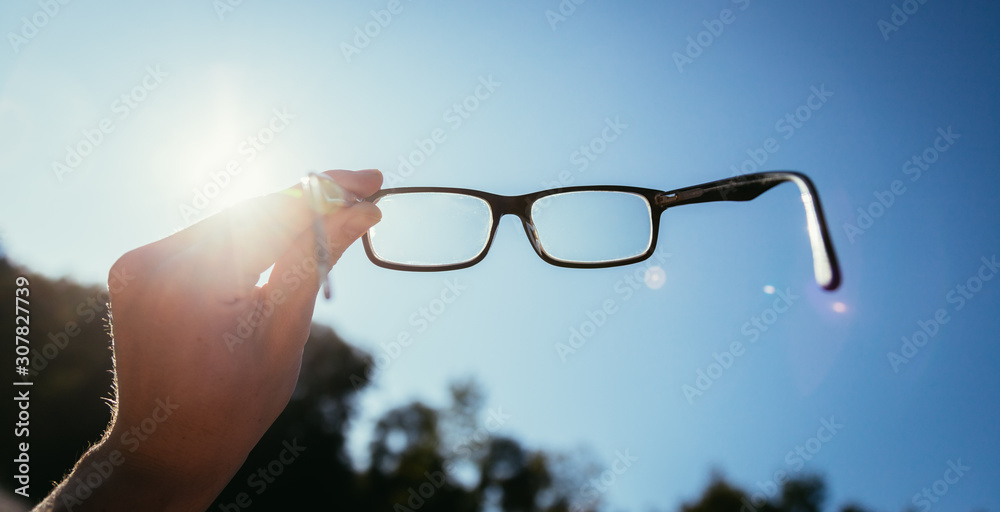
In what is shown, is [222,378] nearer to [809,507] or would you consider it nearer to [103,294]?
[103,294]

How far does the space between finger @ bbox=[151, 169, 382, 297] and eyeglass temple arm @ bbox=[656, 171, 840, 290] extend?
5.12 feet

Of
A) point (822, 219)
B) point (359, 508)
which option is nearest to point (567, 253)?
point (822, 219)

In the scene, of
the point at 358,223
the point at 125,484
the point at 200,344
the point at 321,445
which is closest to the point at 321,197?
the point at 358,223

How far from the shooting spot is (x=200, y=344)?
156cm

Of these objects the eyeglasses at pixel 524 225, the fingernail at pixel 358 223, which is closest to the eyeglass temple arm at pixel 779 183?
the eyeglasses at pixel 524 225

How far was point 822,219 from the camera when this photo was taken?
4.25 feet

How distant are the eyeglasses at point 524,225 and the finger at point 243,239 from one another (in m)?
0.65

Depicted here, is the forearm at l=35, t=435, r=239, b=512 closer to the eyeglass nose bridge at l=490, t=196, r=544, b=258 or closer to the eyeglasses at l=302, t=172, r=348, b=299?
the eyeglasses at l=302, t=172, r=348, b=299

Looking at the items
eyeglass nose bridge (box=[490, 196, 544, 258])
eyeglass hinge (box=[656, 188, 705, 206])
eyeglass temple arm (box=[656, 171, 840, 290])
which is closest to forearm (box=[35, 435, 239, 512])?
eyeglass nose bridge (box=[490, 196, 544, 258])

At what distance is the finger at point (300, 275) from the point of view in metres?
1.72

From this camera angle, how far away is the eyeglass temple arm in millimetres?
1235

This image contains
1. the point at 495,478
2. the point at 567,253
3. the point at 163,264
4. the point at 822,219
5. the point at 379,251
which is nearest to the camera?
the point at 822,219

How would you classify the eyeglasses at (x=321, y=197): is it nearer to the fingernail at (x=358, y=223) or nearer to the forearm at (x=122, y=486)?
the fingernail at (x=358, y=223)

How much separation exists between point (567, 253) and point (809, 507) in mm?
57276
